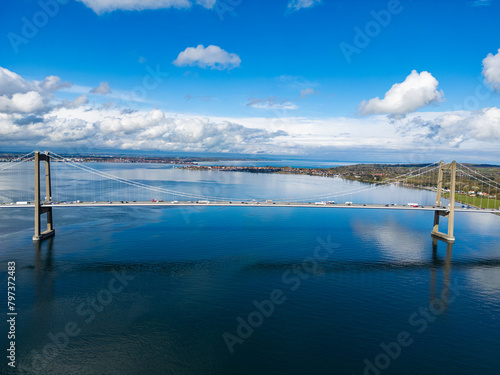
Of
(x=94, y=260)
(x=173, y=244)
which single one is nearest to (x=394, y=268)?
(x=173, y=244)

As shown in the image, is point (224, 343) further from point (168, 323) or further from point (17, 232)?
point (17, 232)
